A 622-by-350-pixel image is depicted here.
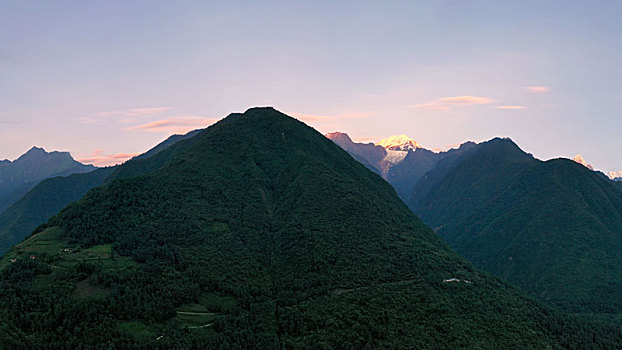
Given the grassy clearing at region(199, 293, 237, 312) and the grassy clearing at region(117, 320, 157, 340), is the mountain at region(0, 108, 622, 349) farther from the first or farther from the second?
the grassy clearing at region(117, 320, 157, 340)

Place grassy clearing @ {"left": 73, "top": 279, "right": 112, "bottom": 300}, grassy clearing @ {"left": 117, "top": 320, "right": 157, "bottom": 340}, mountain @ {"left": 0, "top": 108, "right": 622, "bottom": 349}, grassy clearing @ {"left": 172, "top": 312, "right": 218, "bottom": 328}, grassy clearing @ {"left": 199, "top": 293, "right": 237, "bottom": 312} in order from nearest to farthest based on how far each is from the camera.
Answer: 1. grassy clearing @ {"left": 117, "top": 320, "right": 157, "bottom": 340}
2. mountain @ {"left": 0, "top": 108, "right": 622, "bottom": 349}
3. grassy clearing @ {"left": 73, "top": 279, "right": 112, "bottom": 300}
4. grassy clearing @ {"left": 172, "top": 312, "right": 218, "bottom": 328}
5. grassy clearing @ {"left": 199, "top": 293, "right": 237, "bottom": 312}

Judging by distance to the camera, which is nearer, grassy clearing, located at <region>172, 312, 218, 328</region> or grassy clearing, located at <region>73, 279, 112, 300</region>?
grassy clearing, located at <region>73, 279, 112, 300</region>

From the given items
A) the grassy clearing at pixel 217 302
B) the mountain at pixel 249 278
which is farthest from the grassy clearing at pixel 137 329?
the grassy clearing at pixel 217 302

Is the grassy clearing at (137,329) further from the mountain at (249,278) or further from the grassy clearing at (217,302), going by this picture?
the grassy clearing at (217,302)

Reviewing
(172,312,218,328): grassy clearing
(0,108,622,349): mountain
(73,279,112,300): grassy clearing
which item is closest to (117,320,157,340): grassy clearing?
(0,108,622,349): mountain

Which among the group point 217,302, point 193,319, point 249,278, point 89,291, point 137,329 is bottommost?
point 193,319

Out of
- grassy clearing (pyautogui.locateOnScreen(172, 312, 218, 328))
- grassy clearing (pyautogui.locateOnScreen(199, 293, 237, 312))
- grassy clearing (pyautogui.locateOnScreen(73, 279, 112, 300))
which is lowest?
grassy clearing (pyautogui.locateOnScreen(172, 312, 218, 328))

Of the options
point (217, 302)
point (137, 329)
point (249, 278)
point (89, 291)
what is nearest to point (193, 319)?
point (217, 302)

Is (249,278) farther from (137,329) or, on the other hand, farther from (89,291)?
(89,291)

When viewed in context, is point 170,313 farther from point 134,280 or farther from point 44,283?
point 44,283

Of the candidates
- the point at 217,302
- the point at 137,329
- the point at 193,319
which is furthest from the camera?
the point at 217,302
